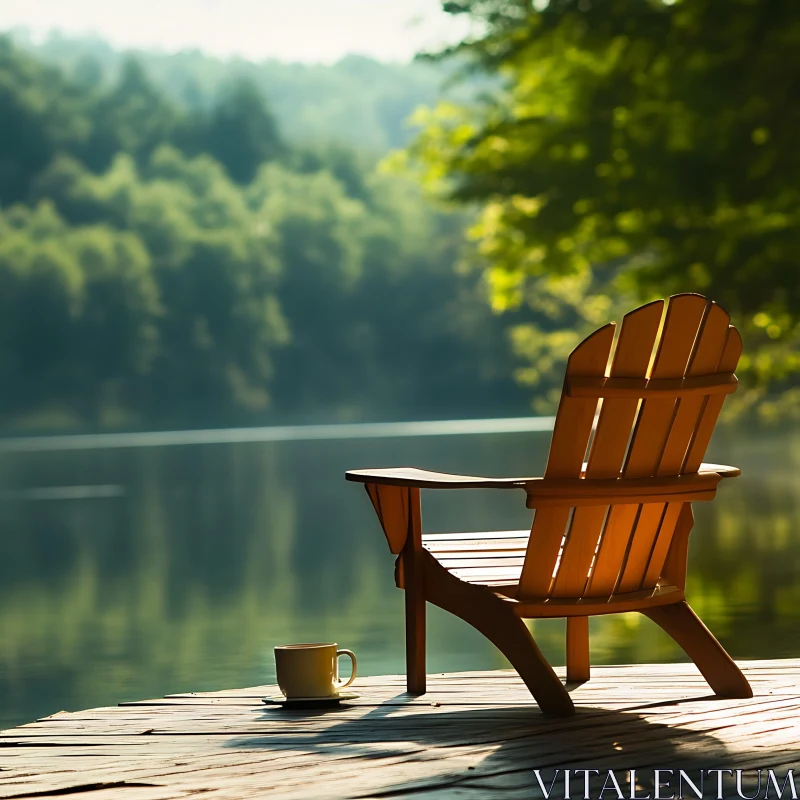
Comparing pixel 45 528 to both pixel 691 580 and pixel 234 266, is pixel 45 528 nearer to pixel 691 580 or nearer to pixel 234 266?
pixel 691 580

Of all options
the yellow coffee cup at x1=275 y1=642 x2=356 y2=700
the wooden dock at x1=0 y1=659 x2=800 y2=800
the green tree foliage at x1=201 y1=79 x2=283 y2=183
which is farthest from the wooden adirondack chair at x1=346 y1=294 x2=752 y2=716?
the green tree foliage at x1=201 y1=79 x2=283 y2=183

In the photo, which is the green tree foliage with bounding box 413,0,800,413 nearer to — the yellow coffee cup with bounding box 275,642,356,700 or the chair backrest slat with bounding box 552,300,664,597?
the chair backrest slat with bounding box 552,300,664,597

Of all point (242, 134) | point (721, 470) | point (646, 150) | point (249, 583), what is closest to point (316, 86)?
point (242, 134)

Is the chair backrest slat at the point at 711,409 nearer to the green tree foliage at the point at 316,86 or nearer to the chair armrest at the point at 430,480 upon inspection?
the chair armrest at the point at 430,480

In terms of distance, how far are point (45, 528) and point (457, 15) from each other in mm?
8105

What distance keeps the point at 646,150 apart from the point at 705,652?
779 cm

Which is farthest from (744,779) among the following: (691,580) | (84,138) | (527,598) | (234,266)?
(84,138)

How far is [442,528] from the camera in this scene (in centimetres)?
1509

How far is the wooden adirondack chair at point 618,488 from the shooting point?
11.4 ft

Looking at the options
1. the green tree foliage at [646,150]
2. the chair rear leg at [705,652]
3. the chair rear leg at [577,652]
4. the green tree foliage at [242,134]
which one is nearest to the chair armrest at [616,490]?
the chair rear leg at [705,652]

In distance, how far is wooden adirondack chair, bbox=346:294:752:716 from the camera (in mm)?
3480

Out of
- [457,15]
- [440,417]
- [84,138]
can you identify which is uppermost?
[84,138]

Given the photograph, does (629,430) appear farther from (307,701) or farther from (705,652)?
(307,701)

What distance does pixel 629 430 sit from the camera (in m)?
3.53
